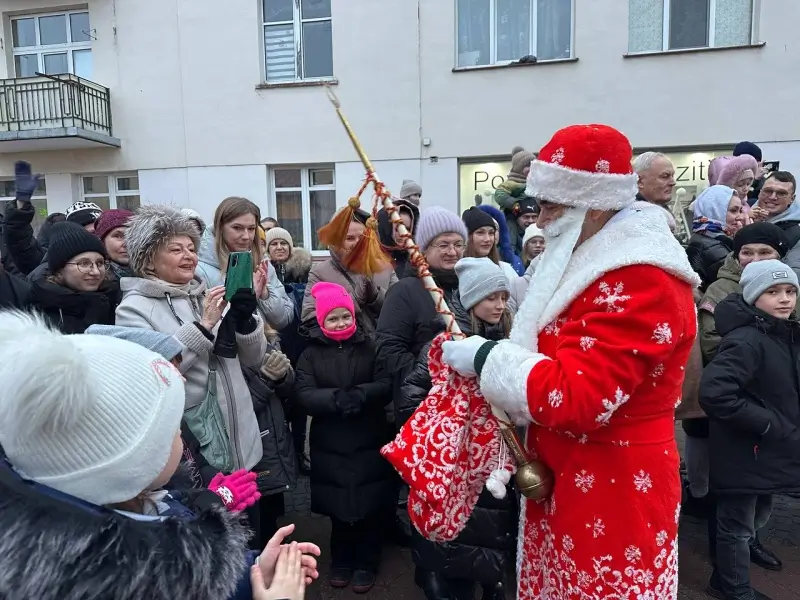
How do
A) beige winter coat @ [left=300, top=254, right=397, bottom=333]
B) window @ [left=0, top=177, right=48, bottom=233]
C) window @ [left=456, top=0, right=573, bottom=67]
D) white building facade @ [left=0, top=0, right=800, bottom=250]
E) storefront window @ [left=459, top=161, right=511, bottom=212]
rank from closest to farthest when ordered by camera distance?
beige winter coat @ [left=300, top=254, right=397, bottom=333]
white building facade @ [left=0, top=0, right=800, bottom=250]
window @ [left=456, top=0, right=573, bottom=67]
storefront window @ [left=459, top=161, right=511, bottom=212]
window @ [left=0, top=177, right=48, bottom=233]

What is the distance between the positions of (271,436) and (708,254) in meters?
3.02

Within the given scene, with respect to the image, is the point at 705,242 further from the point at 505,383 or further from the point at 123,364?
the point at 123,364

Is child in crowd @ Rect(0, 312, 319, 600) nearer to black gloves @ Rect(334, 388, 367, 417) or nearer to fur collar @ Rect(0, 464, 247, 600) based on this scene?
fur collar @ Rect(0, 464, 247, 600)

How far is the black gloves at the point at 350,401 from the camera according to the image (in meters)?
3.04

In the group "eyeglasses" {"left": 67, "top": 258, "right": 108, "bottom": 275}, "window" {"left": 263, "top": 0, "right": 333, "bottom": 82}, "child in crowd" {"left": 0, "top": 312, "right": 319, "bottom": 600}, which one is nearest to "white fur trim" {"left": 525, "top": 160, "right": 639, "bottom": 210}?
"child in crowd" {"left": 0, "top": 312, "right": 319, "bottom": 600}

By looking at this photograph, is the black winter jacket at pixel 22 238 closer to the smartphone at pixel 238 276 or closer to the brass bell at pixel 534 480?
the smartphone at pixel 238 276

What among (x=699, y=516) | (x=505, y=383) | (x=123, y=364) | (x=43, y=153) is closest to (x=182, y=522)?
(x=123, y=364)

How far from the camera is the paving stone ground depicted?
3.17 meters

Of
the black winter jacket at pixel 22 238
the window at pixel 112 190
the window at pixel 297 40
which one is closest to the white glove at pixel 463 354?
the black winter jacket at pixel 22 238

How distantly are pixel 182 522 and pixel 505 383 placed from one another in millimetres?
868

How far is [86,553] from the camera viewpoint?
0.99 m

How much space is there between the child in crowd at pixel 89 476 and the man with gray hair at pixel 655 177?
3289 millimetres

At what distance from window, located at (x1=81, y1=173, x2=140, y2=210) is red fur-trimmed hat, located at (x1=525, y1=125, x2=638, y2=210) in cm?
1142

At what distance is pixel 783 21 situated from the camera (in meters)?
8.92
